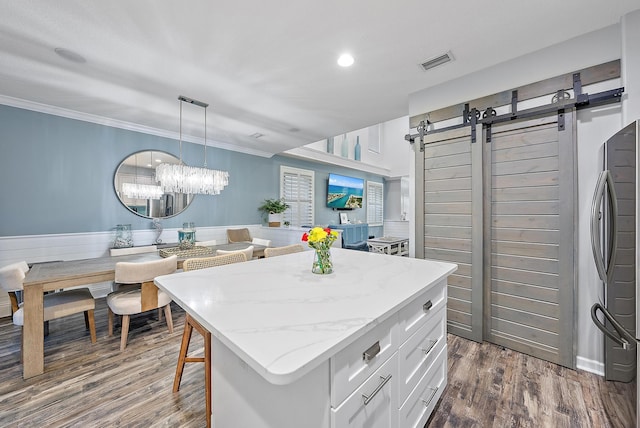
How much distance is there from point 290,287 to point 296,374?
65 centimetres

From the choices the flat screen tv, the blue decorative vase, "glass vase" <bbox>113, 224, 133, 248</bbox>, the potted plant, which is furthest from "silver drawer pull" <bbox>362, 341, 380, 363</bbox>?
the blue decorative vase

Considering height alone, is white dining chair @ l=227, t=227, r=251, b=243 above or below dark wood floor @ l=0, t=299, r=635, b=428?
above

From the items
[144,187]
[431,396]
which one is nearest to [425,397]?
[431,396]

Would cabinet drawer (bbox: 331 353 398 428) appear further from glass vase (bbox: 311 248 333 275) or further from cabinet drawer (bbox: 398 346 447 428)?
glass vase (bbox: 311 248 333 275)

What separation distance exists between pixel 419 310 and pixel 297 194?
5.24m

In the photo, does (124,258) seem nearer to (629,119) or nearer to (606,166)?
(606,166)

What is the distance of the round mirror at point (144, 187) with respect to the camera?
3.82m

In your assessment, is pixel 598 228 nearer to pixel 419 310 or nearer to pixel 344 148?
pixel 419 310

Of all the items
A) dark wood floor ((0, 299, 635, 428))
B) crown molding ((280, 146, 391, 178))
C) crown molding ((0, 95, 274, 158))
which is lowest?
dark wood floor ((0, 299, 635, 428))

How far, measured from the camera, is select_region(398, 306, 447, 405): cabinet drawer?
3.76ft

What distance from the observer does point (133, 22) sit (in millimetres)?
1787

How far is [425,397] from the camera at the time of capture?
139 cm

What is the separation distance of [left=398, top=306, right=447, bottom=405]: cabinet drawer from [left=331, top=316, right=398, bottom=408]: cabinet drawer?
140 mm

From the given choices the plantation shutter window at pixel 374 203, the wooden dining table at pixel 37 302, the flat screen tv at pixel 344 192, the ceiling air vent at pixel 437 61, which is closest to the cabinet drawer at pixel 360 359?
the ceiling air vent at pixel 437 61
